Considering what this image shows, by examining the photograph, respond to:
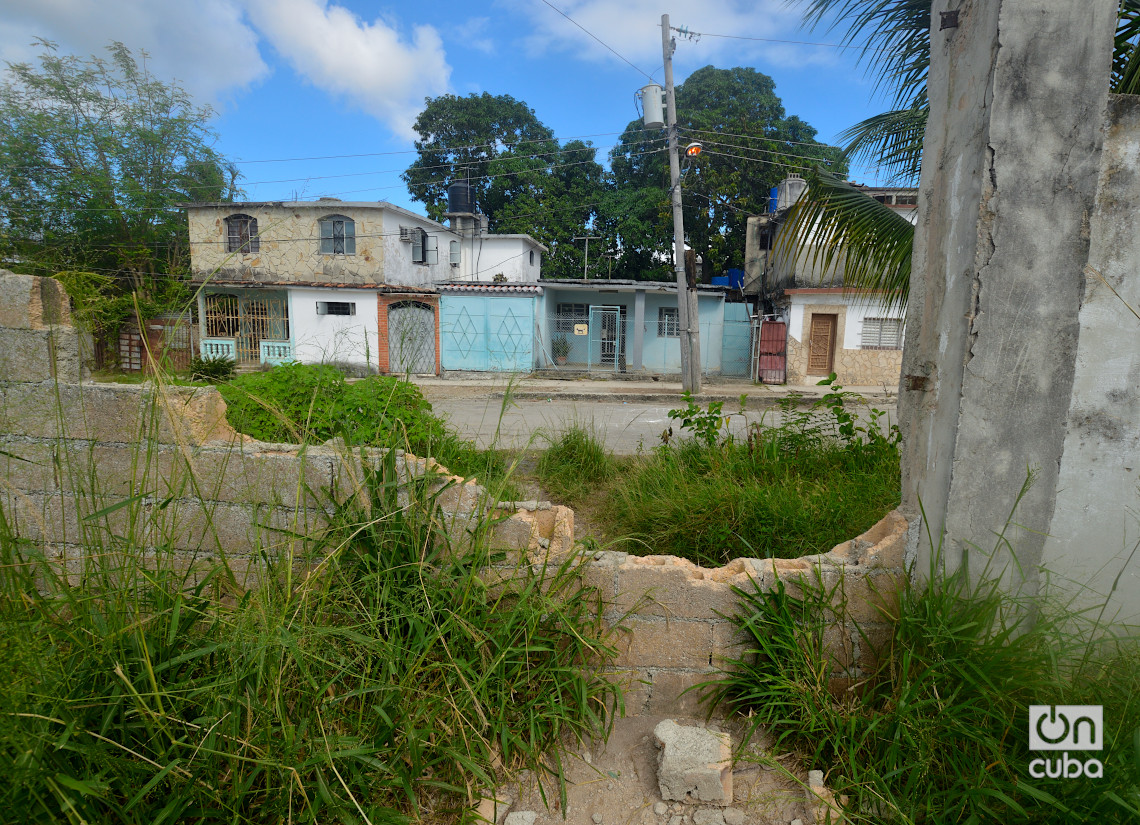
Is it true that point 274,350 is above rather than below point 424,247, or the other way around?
below

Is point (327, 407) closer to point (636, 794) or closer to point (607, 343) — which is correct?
point (636, 794)

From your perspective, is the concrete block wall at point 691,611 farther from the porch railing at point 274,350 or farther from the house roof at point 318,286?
the porch railing at point 274,350

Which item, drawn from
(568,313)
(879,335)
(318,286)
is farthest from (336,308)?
(879,335)

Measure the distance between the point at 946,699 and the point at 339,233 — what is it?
64.5ft

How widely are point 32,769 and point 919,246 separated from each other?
354 cm

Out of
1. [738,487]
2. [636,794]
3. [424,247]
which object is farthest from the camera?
[424,247]

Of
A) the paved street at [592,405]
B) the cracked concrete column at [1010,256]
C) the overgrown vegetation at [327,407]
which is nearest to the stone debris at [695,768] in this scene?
the cracked concrete column at [1010,256]

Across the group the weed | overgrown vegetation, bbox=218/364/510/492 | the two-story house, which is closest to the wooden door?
the two-story house

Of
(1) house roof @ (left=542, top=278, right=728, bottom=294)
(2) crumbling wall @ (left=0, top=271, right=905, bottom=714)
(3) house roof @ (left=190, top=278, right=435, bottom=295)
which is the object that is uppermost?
(1) house roof @ (left=542, top=278, right=728, bottom=294)

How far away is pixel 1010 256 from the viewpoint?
2.21 metres

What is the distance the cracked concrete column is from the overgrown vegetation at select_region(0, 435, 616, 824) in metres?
1.62

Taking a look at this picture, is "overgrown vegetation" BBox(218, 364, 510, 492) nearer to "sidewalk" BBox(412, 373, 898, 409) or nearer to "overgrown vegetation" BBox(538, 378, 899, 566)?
"overgrown vegetation" BBox(538, 378, 899, 566)

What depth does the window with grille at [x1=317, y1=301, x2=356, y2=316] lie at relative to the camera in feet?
58.9

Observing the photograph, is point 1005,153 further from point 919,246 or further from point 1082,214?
point 919,246
